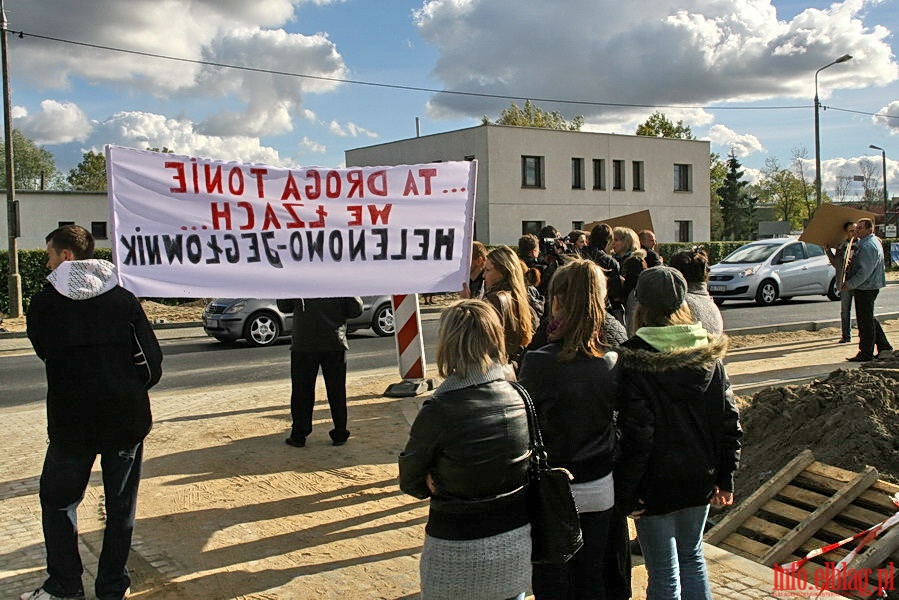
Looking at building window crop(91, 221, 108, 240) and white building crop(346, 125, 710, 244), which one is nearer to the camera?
building window crop(91, 221, 108, 240)

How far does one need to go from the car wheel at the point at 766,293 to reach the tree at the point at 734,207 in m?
57.6

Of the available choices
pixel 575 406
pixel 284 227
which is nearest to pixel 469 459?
pixel 575 406

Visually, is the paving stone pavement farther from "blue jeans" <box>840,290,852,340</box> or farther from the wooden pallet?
"blue jeans" <box>840,290,852,340</box>

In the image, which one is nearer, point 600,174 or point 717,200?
point 600,174

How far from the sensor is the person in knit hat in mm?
3373

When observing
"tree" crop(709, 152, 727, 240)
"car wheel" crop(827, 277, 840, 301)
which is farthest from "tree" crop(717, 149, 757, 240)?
"car wheel" crop(827, 277, 840, 301)

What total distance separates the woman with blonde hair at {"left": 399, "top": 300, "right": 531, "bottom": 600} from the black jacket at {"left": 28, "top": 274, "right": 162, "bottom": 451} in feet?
5.79

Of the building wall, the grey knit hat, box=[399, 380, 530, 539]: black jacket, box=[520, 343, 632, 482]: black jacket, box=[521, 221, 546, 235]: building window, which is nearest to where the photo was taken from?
box=[399, 380, 530, 539]: black jacket

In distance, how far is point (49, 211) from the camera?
3875 centimetres

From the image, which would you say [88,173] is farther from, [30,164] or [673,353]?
[673,353]

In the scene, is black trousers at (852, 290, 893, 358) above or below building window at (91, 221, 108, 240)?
below

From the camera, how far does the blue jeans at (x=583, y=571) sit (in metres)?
3.35

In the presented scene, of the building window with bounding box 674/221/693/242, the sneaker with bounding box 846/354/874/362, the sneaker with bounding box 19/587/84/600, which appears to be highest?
the building window with bounding box 674/221/693/242

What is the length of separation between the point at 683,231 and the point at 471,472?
47.9 m
